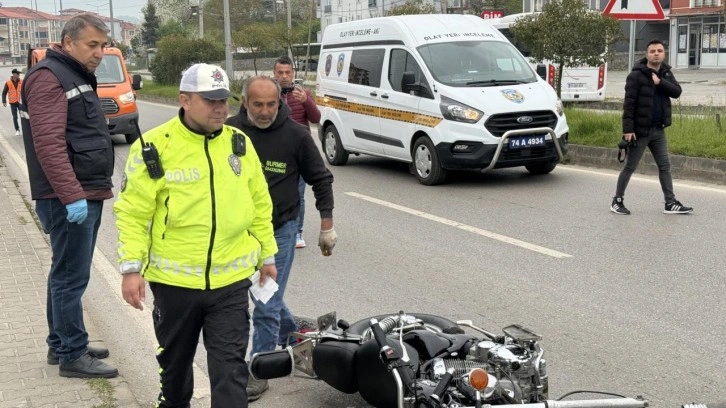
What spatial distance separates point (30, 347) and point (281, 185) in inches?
76.4

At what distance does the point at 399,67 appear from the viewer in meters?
12.7

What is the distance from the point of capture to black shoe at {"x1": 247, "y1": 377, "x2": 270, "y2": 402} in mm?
4871

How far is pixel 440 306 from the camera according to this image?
6.52 metres

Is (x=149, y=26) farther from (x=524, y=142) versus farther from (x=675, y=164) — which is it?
(x=675, y=164)

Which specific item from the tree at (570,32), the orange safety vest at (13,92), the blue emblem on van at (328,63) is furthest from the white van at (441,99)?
the orange safety vest at (13,92)

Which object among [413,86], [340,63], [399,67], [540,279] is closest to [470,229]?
[540,279]

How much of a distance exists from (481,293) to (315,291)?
1.30 m

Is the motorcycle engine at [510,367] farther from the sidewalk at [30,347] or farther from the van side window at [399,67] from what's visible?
the van side window at [399,67]

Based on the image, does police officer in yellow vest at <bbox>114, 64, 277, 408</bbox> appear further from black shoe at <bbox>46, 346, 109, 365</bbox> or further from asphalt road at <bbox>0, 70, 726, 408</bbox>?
black shoe at <bbox>46, 346, 109, 365</bbox>

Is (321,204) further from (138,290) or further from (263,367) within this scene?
(138,290)

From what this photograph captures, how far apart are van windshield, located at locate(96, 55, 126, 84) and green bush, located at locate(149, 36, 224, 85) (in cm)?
2139

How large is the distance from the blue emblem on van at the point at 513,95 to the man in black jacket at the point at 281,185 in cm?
715

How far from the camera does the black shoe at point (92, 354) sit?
203 inches

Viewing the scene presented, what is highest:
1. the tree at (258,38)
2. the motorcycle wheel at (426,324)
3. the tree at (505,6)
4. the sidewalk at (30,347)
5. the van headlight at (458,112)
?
the tree at (505,6)
